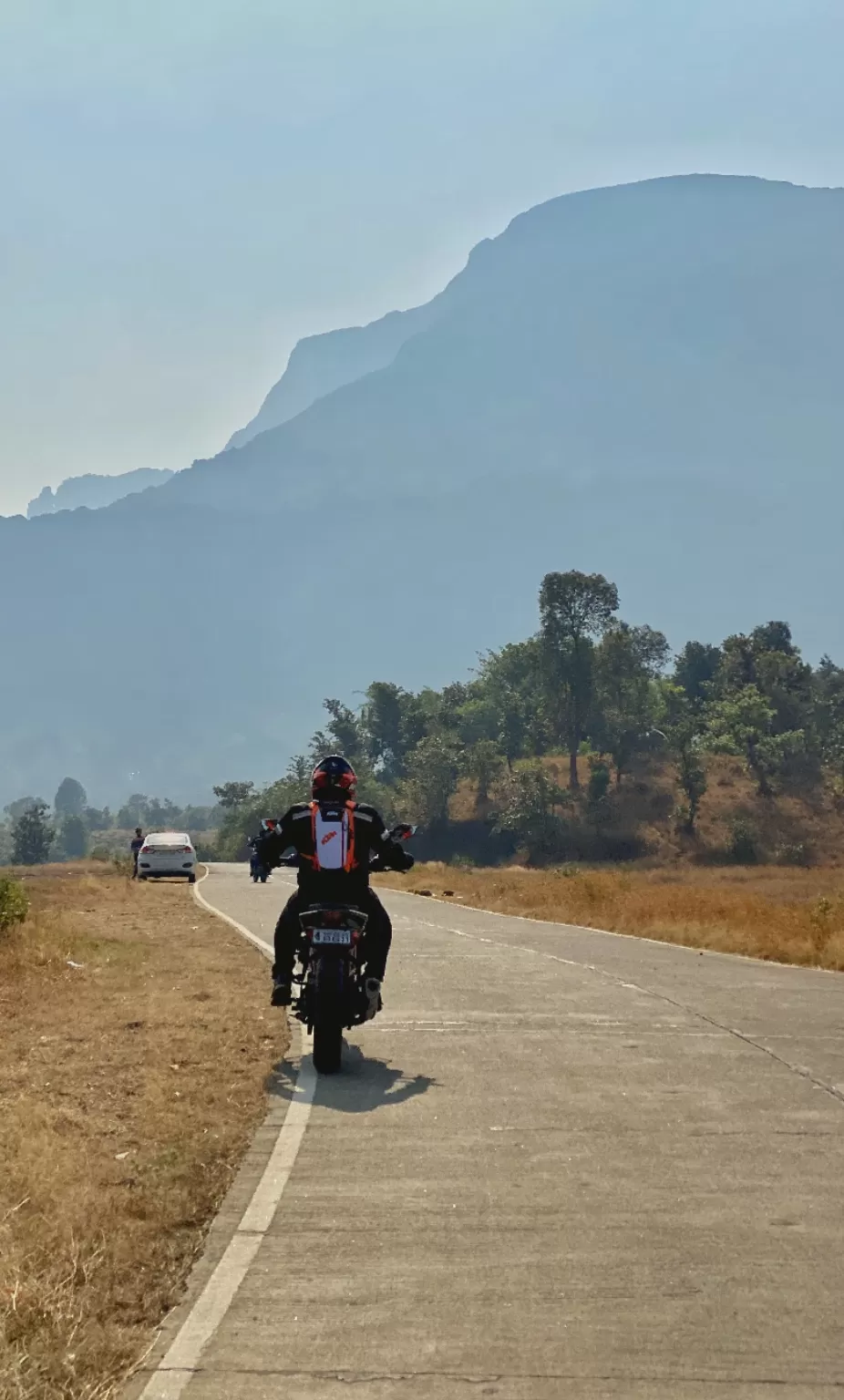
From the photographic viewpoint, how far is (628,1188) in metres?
6.45

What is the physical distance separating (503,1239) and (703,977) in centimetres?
995

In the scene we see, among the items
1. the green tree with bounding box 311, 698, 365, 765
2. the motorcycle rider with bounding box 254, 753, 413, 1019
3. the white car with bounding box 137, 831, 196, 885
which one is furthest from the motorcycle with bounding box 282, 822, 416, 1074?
the green tree with bounding box 311, 698, 365, 765

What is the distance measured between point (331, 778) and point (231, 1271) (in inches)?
191

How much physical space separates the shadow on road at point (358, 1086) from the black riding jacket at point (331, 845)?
1.21 m

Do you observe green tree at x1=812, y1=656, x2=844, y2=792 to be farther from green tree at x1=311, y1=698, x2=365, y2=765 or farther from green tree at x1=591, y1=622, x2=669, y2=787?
green tree at x1=311, y1=698, x2=365, y2=765

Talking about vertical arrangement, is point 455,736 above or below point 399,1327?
above

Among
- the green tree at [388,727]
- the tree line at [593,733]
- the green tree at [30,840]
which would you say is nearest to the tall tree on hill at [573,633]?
the tree line at [593,733]

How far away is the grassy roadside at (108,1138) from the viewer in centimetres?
469

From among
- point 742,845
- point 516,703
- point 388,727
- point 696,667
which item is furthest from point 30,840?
point 742,845

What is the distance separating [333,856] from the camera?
962 centimetres

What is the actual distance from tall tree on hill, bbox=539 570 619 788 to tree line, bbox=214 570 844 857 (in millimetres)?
95

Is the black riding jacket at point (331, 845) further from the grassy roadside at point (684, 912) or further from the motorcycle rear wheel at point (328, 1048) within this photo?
the grassy roadside at point (684, 912)

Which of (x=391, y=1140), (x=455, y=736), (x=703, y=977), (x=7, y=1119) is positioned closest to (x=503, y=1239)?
(x=391, y=1140)

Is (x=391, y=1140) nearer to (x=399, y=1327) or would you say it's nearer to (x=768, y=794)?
(x=399, y=1327)
